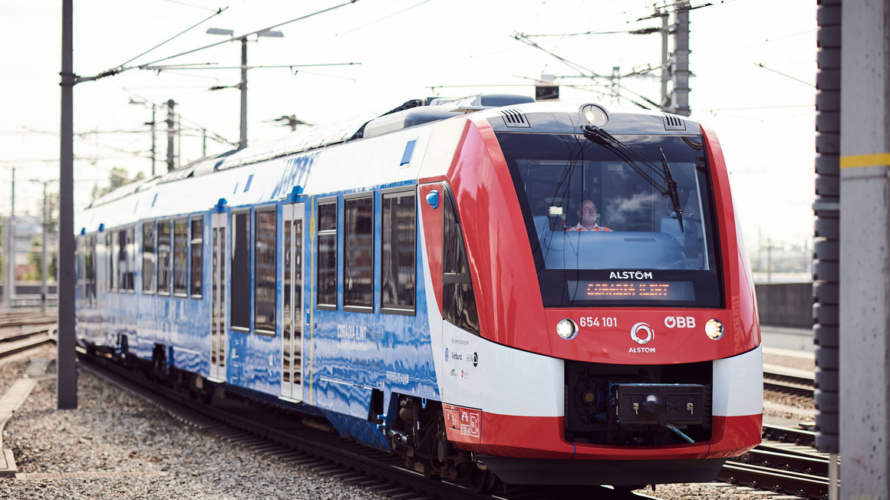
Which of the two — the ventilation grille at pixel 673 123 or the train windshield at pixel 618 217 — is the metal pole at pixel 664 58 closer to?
the ventilation grille at pixel 673 123

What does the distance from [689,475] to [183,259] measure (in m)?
10.1

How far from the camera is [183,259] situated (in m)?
16.7

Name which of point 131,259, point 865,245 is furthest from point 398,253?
point 131,259

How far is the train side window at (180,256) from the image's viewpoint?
16508 mm

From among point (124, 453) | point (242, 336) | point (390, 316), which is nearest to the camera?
point (390, 316)

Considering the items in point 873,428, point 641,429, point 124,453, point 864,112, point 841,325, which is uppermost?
point 864,112

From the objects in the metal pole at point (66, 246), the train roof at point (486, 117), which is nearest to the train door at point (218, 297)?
the train roof at point (486, 117)

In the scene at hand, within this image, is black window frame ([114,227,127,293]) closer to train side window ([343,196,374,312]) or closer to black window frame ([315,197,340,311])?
black window frame ([315,197,340,311])

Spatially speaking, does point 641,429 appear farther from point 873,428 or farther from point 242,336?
point 242,336

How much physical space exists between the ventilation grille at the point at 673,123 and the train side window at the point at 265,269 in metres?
5.22

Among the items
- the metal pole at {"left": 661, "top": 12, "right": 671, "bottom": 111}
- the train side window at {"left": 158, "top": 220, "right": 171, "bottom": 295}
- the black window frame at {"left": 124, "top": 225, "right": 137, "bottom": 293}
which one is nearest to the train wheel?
the train side window at {"left": 158, "top": 220, "right": 171, "bottom": 295}

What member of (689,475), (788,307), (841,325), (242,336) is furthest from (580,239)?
(788,307)

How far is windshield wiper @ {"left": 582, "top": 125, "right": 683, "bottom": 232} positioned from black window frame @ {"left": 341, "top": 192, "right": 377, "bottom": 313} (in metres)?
2.39

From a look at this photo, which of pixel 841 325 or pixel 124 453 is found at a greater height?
pixel 841 325
